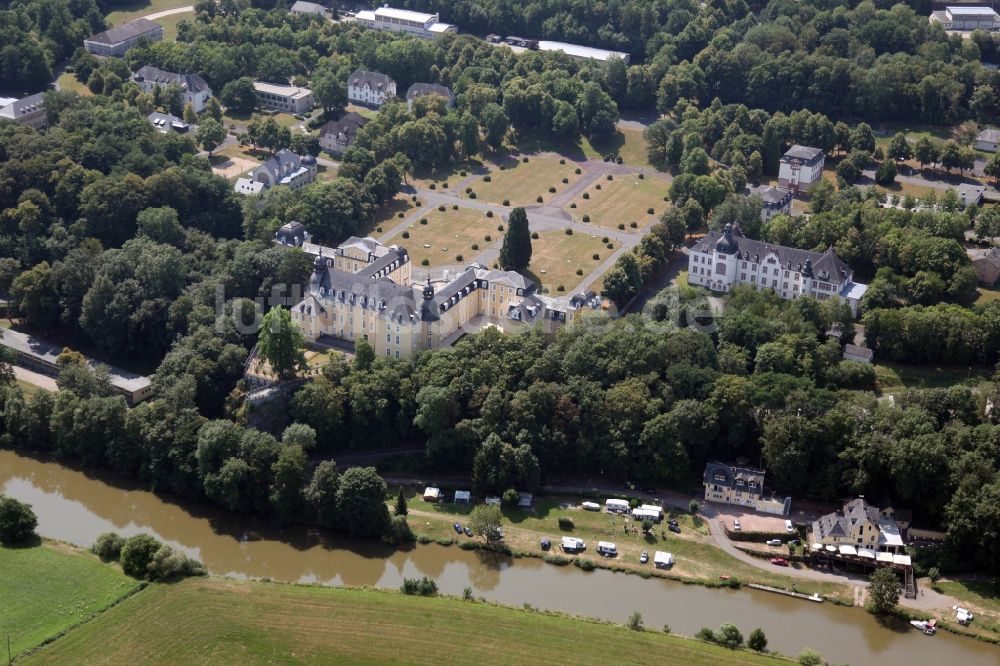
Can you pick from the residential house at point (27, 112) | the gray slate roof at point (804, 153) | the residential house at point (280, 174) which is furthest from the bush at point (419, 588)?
the residential house at point (27, 112)

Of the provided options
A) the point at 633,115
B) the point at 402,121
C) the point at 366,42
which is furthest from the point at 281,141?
the point at 633,115

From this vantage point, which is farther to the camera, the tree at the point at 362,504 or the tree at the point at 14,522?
the tree at the point at 362,504

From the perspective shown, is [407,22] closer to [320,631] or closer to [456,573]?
[456,573]

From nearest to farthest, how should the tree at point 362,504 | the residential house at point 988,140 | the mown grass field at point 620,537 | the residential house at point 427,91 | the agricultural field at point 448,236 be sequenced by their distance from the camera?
1. the mown grass field at point 620,537
2. the tree at point 362,504
3. the agricultural field at point 448,236
4. the residential house at point 988,140
5. the residential house at point 427,91

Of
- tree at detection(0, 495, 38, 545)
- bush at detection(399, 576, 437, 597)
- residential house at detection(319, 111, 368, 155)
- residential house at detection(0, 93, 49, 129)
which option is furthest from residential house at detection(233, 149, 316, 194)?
bush at detection(399, 576, 437, 597)

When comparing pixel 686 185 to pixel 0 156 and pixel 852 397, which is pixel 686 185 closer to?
pixel 852 397

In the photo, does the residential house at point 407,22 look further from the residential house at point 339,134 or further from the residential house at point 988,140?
the residential house at point 988,140

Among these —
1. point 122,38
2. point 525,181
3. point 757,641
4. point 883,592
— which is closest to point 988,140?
point 525,181
